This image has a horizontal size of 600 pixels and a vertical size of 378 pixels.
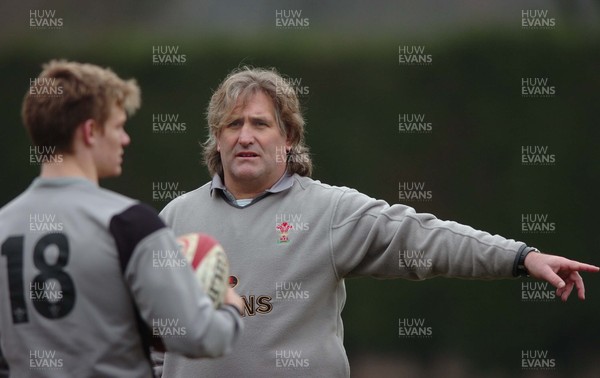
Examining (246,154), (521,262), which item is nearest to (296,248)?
(246,154)

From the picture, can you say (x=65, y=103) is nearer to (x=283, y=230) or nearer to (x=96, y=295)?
(x=96, y=295)

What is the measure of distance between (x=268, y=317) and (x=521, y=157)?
2962 millimetres

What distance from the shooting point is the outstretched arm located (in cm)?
318

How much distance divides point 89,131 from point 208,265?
434mm

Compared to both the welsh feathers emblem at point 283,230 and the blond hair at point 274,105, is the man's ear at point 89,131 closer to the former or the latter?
the welsh feathers emblem at point 283,230

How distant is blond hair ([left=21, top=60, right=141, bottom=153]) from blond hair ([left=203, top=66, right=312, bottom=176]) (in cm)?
126

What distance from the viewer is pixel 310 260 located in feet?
11.5

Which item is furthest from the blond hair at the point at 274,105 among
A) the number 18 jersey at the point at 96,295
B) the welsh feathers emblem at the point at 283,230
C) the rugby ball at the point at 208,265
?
the number 18 jersey at the point at 96,295

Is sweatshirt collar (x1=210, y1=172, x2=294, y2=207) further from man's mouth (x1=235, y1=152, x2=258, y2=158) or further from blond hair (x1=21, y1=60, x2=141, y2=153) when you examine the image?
blond hair (x1=21, y1=60, x2=141, y2=153)

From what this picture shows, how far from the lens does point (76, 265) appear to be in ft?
7.91

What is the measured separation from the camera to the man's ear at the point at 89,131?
249cm

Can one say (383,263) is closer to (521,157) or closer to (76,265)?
(76,265)

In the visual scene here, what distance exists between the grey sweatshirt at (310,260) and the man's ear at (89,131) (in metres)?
1.12

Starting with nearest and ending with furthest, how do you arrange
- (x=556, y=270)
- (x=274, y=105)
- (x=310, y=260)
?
(x=556, y=270)
(x=310, y=260)
(x=274, y=105)
